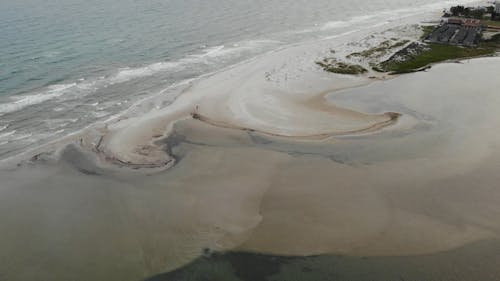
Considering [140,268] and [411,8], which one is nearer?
[140,268]

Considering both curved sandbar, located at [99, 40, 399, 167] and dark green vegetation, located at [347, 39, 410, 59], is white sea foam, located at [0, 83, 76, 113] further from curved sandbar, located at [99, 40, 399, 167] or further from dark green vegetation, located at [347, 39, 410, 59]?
dark green vegetation, located at [347, 39, 410, 59]

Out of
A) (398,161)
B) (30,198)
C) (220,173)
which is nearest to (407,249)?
(398,161)

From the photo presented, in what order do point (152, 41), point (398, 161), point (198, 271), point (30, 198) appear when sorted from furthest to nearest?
point (152, 41)
point (398, 161)
point (30, 198)
point (198, 271)

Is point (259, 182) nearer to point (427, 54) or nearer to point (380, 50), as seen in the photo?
point (380, 50)

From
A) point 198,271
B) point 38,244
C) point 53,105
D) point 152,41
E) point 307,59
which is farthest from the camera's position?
point 152,41

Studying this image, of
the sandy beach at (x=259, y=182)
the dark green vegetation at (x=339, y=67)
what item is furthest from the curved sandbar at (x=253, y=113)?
the dark green vegetation at (x=339, y=67)

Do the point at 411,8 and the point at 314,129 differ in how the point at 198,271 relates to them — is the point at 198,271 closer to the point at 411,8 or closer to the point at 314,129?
the point at 314,129

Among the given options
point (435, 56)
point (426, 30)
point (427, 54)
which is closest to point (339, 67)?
point (427, 54)
